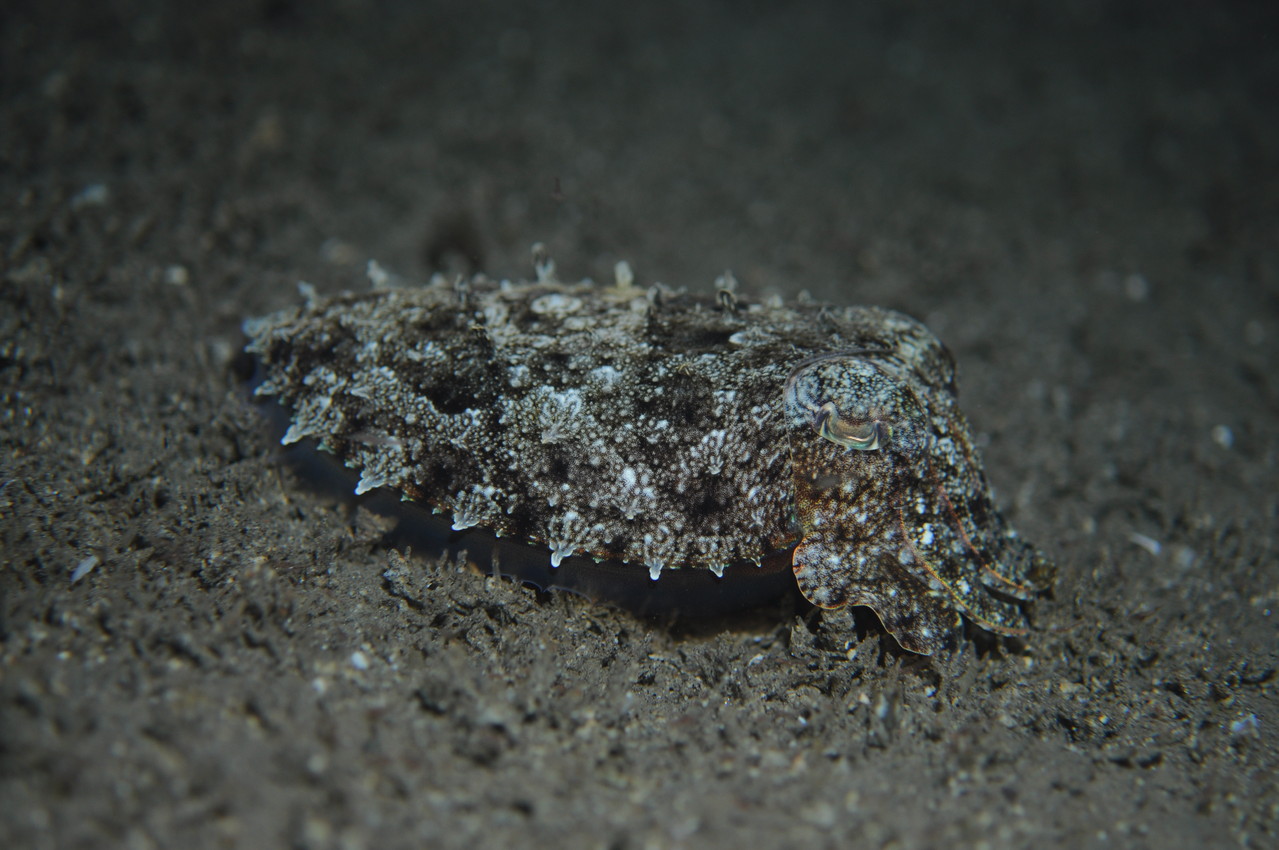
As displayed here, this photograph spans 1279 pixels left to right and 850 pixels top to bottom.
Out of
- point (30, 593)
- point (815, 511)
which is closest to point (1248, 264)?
point (815, 511)

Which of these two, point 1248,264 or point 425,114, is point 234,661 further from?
point 1248,264

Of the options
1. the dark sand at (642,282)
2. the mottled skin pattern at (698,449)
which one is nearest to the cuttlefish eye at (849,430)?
the mottled skin pattern at (698,449)

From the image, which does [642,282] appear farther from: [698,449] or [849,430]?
[849,430]

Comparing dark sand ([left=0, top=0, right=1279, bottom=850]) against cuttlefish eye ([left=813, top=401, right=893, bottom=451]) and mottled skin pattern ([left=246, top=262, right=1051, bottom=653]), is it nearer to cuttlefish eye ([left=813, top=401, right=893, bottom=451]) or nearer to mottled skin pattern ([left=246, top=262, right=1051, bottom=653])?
mottled skin pattern ([left=246, top=262, right=1051, bottom=653])

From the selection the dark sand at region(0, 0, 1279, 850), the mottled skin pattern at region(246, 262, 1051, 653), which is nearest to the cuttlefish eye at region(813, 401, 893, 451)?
the mottled skin pattern at region(246, 262, 1051, 653)

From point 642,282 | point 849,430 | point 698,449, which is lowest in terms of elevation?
point 698,449

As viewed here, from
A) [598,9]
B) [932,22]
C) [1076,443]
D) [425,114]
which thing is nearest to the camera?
[1076,443]

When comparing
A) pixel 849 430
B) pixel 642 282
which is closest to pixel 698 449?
pixel 849 430
